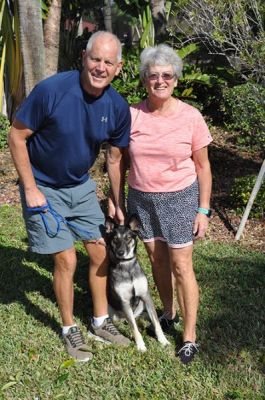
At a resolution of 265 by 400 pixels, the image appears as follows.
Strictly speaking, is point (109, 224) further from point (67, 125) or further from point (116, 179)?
point (67, 125)

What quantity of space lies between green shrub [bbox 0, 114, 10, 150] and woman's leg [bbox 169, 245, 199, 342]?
23.5ft

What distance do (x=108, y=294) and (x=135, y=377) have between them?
811mm

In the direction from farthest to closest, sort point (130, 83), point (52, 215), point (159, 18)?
1. point (159, 18)
2. point (130, 83)
3. point (52, 215)

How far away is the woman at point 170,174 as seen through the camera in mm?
3443

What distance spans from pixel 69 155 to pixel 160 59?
0.87 meters

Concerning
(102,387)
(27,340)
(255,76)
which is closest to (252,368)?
(102,387)

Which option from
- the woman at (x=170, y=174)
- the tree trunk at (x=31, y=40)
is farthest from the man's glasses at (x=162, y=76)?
the tree trunk at (x=31, y=40)

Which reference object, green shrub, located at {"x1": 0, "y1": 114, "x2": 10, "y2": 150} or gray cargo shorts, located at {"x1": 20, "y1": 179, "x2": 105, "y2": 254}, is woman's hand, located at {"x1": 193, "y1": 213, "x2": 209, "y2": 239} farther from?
green shrub, located at {"x1": 0, "y1": 114, "x2": 10, "y2": 150}

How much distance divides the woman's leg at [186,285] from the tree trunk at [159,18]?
28.0ft

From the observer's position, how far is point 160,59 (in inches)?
133

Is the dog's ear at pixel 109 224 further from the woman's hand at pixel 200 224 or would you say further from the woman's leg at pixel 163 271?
the woman's hand at pixel 200 224

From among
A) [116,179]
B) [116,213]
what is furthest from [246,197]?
[116,179]

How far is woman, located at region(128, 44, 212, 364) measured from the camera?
11.3ft

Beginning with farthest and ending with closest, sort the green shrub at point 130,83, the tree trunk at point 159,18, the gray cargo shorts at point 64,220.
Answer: the tree trunk at point 159,18 → the green shrub at point 130,83 → the gray cargo shorts at point 64,220
